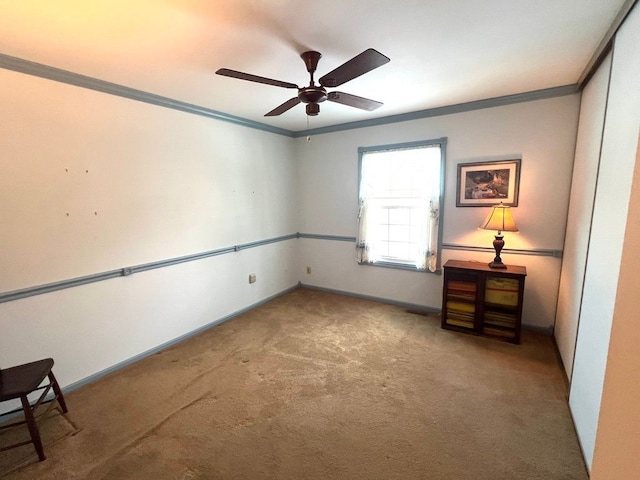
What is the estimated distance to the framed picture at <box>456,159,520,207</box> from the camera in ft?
10.1

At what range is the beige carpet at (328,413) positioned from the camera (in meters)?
1.64

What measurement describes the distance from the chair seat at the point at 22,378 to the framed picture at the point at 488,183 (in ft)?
12.7

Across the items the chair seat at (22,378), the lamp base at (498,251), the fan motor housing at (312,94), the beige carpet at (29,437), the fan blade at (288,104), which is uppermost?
the fan blade at (288,104)

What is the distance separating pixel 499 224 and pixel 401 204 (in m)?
1.18

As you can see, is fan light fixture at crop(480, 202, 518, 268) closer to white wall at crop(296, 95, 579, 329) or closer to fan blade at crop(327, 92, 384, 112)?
white wall at crop(296, 95, 579, 329)

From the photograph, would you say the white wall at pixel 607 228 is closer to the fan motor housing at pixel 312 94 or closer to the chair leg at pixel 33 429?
the fan motor housing at pixel 312 94

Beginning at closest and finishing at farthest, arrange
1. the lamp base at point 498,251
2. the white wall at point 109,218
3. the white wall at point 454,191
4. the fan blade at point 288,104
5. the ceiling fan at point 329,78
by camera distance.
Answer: the ceiling fan at point 329,78
the white wall at point 109,218
the fan blade at point 288,104
the white wall at point 454,191
the lamp base at point 498,251

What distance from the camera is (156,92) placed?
2625mm

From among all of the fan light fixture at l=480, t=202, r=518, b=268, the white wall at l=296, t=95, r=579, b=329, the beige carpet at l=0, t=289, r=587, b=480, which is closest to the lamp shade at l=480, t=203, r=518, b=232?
the fan light fixture at l=480, t=202, r=518, b=268

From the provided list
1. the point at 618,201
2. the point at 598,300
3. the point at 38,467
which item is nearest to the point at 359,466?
the point at 598,300

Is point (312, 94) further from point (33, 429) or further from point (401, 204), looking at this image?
point (33, 429)

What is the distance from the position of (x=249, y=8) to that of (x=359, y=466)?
99.3 inches

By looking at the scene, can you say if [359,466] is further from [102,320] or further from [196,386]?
[102,320]

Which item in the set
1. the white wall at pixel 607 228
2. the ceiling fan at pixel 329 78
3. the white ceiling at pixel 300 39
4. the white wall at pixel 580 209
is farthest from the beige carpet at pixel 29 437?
the white wall at pixel 580 209
